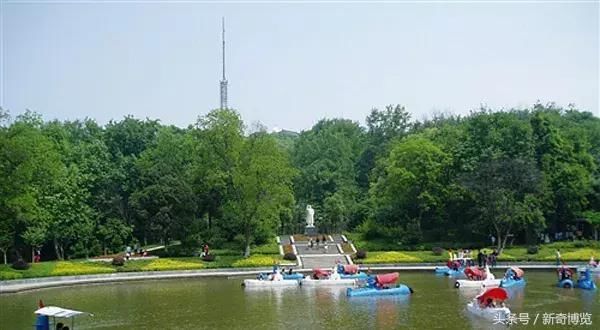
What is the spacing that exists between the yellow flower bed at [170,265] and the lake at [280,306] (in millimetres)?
6535

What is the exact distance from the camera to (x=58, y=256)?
188ft

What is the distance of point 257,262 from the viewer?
50.2m

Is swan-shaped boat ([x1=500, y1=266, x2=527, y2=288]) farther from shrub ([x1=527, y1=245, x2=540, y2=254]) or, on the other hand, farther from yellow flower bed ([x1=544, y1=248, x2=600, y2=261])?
shrub ([x1=527, y1=245, x2=540, y2=254])

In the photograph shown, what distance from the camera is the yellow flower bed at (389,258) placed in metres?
49.7

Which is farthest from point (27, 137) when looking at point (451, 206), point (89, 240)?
point (451, 206)

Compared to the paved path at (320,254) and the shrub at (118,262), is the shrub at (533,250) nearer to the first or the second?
the paved path at (320,254)

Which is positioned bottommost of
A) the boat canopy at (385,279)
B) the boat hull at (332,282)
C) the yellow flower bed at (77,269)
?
the boat hull at (332,282)

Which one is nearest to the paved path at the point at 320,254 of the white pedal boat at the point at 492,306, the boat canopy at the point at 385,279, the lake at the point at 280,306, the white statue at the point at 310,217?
the white statue at the point at 310,217

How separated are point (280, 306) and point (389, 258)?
783 inches

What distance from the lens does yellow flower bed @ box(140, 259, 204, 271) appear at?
4854 cm

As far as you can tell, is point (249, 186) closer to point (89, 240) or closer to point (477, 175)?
point (89, 240)

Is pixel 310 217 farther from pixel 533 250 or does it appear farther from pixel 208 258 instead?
pixel 533 250

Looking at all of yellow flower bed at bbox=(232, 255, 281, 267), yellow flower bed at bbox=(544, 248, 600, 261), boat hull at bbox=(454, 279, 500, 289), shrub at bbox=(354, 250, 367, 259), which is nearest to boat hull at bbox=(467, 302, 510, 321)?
boat hull at bbox=(454, 279, 500, 289)

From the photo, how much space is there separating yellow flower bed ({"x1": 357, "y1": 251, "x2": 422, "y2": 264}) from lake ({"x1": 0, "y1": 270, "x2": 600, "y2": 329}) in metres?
7.86
